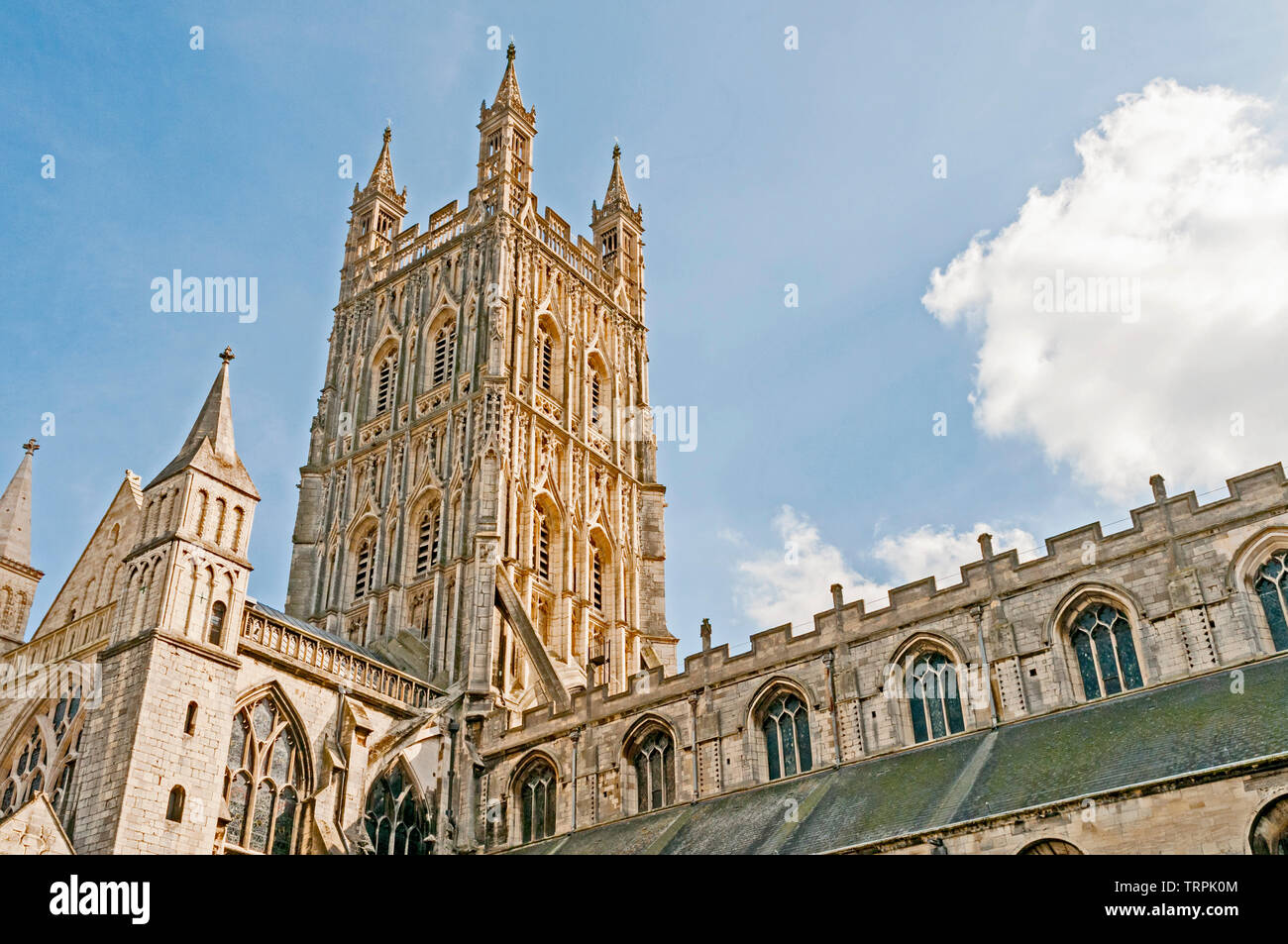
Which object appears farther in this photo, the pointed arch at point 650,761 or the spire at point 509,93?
the spire at point 509,93

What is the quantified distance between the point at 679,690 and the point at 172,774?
436 inches

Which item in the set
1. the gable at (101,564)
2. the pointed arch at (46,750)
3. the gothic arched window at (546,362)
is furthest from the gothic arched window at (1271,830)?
the gothic arched window at (546,362)

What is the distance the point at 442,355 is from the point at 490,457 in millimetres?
7027

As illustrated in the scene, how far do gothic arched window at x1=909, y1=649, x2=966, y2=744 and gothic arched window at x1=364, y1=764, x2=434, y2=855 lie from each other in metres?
11.8

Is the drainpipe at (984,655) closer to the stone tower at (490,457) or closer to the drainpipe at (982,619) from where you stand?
the drainpipe at (982,619)

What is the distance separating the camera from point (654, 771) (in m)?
28.1

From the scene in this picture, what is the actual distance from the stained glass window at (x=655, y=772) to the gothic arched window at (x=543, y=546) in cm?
1112

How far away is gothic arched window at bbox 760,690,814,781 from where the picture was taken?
25.9 m

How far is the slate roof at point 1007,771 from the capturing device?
18797 mm

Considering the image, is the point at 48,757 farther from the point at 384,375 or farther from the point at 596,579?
the point at 384,375

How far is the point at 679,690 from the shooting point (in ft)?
92.5

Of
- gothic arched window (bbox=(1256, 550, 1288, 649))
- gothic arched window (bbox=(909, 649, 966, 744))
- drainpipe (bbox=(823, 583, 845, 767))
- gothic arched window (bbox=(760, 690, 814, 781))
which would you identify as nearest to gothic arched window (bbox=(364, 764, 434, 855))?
gothic arched window (bbox=(760, 690, 814, 781))
